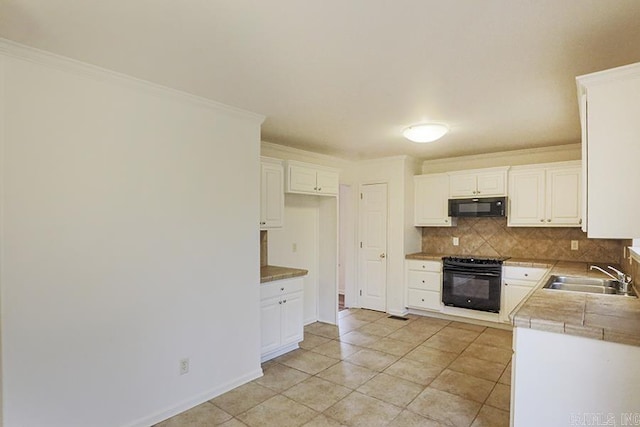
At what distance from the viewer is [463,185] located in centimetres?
505

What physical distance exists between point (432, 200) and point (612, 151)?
368 centimetres

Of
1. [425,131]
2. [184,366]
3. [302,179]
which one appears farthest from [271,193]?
[184,366]

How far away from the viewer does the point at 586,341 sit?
177 centimetres

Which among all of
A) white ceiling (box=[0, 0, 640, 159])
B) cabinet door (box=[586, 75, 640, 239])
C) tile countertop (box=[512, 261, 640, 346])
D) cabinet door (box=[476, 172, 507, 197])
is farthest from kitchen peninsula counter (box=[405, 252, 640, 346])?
cabinet door (box=[476, 172, 507, 197])

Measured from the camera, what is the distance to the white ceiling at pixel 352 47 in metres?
1.64

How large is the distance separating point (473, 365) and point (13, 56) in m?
4.32

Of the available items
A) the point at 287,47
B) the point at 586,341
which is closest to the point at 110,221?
the point at 287,47

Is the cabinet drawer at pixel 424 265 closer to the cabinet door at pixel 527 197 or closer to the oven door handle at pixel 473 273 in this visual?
the oven door handle at pixel 473 273

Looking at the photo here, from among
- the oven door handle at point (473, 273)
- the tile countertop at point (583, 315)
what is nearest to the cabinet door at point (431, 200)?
the oven door handle at point (473, 273)

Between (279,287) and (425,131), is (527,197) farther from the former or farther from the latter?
(279,287)

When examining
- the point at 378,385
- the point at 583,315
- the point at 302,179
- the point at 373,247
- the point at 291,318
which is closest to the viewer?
the point at 583,315

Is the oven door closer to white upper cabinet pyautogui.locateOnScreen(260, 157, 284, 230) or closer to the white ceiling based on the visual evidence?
the white ceiling

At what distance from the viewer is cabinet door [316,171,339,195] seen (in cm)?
454

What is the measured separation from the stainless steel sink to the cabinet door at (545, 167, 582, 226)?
1266mm
